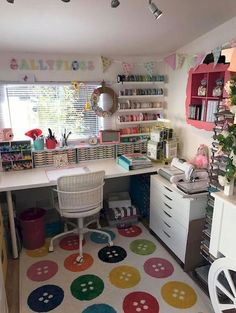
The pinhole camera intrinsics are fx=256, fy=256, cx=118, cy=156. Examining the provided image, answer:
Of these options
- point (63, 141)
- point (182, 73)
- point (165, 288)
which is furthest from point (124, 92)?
point (165, 288)

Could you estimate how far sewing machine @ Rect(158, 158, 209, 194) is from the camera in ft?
7.13

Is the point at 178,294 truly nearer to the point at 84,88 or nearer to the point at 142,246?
the point at 142,246

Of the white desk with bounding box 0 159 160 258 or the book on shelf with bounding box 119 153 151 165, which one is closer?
the white desk with bounding box 0 159 160 258

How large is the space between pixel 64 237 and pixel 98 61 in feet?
6.49

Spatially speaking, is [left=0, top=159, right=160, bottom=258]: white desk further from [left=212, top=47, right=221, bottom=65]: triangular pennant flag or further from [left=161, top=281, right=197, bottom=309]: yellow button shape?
[left=212, top=47, right=221, bottom=65]: triangular pennant flag

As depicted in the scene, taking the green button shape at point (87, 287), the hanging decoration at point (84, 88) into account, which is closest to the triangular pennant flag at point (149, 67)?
→ the hanging decoration at point (84, 88)

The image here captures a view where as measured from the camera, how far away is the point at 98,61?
288cm

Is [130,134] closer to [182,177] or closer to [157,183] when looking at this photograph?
[157,183]

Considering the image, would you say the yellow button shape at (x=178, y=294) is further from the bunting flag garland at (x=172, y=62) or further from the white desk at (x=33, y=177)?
the bunting flag garland at (x=172, y=62)

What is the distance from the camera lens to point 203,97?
2451mm

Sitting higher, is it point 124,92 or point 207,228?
point 124,92

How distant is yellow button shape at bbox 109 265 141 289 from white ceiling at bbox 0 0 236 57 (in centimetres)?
211

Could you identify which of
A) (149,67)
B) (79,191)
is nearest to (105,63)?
(149,67)

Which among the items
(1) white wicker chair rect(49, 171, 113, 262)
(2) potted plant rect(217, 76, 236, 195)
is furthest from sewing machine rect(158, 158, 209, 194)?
(1) white wicker chair rect(49, 171, 113, 262)
